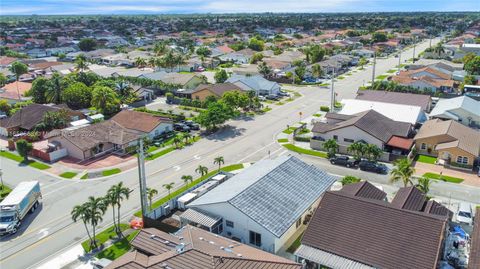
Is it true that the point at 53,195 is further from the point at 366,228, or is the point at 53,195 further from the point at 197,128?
the point at 366,228

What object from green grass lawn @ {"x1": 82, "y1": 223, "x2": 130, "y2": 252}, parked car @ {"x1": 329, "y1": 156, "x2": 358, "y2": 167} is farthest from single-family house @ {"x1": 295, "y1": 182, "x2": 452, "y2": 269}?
parked car @ {"x1": 329, "y1": 156, "x2": 358, "y2": 167}

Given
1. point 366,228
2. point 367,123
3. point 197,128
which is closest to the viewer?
point 366,228

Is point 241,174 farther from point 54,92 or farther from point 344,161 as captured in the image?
point 54,92

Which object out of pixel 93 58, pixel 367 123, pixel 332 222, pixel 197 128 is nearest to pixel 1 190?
pixel 197 128

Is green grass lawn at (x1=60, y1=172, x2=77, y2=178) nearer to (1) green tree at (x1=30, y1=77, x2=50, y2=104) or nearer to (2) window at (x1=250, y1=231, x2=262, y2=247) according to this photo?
(2) window at (x1=250, y1=231, x2=262, y2=247)

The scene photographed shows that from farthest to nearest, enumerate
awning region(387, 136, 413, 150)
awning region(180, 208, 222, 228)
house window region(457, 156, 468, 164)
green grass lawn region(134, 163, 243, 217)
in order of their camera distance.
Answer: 1. awning region(387, 136, 413, 150)
2. house window region(457, 156, 468, 164)
3. green grass lawn region(134, 163, 243, 217)
4. awning region(180, 208, 222, 228)

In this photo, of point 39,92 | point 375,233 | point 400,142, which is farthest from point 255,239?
point 39,92
